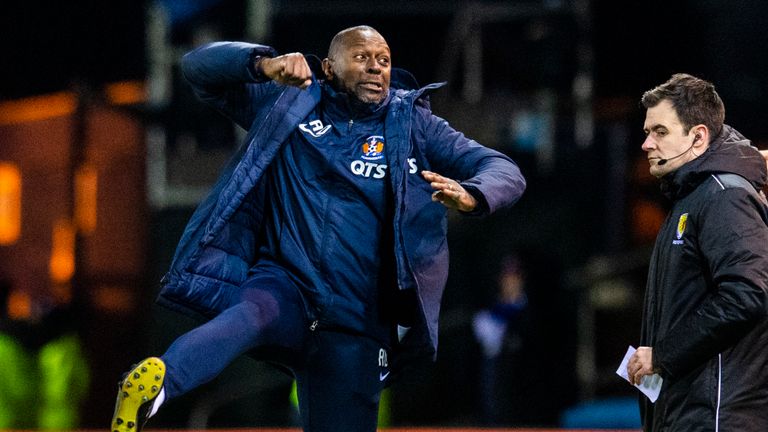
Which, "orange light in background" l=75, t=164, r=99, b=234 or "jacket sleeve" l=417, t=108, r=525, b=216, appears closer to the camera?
"jacket sleeve" l=417, t=108, r=525, b=216

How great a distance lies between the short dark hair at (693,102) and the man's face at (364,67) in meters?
0.76

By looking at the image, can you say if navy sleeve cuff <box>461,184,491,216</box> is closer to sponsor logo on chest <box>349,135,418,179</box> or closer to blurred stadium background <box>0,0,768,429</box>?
sponsor logo on chest <box>349,135,418,179</box>

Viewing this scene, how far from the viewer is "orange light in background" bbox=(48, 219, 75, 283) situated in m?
8.30

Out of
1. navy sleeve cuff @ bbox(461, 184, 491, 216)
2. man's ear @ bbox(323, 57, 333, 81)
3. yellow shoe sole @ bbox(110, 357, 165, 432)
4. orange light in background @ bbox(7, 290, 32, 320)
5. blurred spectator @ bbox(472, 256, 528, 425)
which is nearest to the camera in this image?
yellow shoe sole @ bbox(110, 357, 165, 432)

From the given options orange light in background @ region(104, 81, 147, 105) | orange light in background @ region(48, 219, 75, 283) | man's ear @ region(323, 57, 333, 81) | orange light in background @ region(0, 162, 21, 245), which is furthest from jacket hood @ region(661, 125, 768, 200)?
orange light in background @ region(0, 162, 21, 245)

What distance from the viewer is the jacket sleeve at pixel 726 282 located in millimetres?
2455

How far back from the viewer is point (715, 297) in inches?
98.4

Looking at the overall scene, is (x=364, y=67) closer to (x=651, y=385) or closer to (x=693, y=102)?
(x=693, y=102)

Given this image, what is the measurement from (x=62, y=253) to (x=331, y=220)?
19.3 feet

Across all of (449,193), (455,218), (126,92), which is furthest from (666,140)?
(126,92)

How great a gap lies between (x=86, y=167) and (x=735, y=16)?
190 inches

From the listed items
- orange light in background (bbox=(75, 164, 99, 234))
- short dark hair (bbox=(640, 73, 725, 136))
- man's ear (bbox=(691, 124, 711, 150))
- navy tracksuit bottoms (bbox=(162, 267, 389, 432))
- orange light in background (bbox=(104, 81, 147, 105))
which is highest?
short dark hair (bbox=(640, 73, 725, 136))

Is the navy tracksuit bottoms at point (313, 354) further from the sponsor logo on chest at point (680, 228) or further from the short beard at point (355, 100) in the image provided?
the sponsor logo on chest at point (680, 228)

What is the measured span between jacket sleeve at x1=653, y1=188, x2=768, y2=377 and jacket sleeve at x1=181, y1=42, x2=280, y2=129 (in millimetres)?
1168
